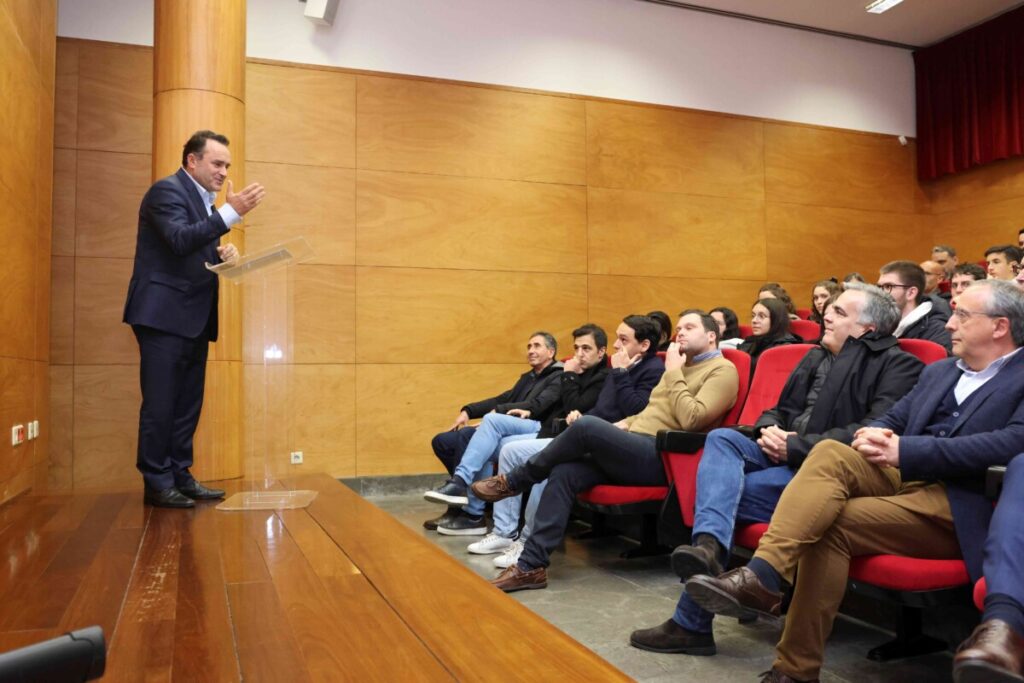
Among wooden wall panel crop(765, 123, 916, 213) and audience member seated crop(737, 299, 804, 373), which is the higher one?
wooden wall panel crop(765, 123, 916, 213)

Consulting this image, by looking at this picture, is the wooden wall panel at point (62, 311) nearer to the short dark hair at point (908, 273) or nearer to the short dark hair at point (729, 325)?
the short dark hair at point (729, 325)

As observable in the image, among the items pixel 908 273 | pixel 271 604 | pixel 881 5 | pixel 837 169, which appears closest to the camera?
pixel 271 604

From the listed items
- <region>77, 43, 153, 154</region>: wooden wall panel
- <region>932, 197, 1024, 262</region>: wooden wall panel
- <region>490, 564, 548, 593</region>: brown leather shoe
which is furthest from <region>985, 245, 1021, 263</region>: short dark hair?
<region>77, 43, 153, 154</region>: wooden wall panel

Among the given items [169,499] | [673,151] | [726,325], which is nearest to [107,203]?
[169,499]

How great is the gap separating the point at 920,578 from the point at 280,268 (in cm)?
201

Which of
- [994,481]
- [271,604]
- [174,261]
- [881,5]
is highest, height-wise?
[881,5]

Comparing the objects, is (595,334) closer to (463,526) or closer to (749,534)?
(463,526)

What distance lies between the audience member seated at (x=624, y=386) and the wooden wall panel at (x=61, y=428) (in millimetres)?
2698

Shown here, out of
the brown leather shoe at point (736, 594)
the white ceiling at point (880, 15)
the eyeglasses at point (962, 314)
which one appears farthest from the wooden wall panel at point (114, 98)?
the eyeglasses at point (962, 314)

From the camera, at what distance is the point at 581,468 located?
9.71 ft

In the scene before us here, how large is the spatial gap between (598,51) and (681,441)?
411 cm

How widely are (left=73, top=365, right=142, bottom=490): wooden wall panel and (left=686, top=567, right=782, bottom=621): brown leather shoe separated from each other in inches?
149

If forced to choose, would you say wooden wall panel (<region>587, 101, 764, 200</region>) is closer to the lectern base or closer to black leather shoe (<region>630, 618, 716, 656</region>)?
the lectern base

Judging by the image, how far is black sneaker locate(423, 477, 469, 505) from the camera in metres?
3.84
